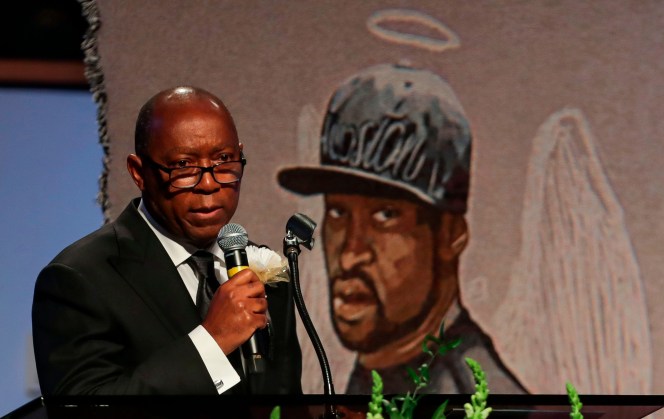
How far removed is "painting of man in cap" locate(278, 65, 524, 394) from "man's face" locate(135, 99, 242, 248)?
1307 mm

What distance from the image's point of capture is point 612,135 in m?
3.06

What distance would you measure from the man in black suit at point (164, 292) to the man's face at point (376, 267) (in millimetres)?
1185

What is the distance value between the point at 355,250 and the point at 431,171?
32cm

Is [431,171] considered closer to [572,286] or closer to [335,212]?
[335,212]

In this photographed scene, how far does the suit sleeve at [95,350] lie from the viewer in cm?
148

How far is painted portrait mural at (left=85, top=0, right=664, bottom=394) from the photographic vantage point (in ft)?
9.75

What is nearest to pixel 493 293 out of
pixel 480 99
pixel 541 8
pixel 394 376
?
pixel 394 376

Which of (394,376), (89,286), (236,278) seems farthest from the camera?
(394,376)

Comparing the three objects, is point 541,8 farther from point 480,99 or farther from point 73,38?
point 73,38

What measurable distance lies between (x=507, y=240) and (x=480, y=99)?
0.42 meters

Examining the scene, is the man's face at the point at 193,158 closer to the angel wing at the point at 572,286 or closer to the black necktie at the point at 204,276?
the black necktie at the point at 204,276

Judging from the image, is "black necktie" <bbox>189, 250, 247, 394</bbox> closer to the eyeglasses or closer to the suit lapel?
the suit lapel

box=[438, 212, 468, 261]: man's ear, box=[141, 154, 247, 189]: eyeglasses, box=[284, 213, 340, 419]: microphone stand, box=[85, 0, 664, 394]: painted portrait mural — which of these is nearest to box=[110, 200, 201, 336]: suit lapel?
box=[141, 154, 247, 189]: eyeglasses

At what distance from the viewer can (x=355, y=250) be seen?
2982 mm
